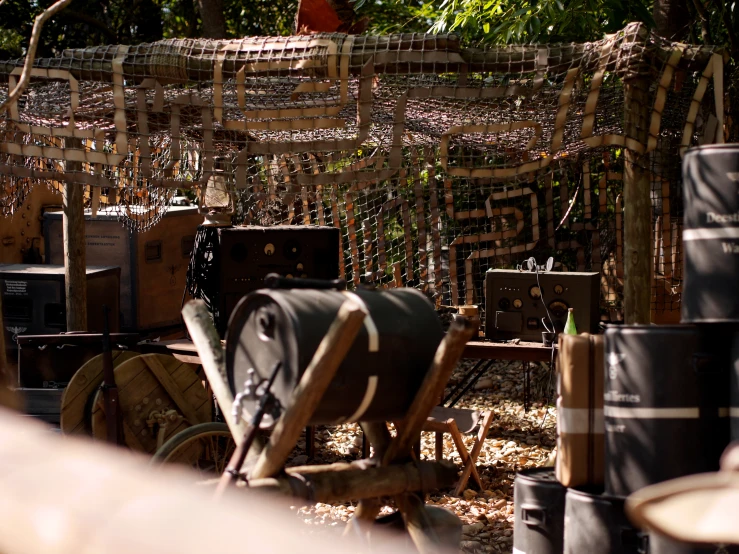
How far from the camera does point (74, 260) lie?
22.8 feet

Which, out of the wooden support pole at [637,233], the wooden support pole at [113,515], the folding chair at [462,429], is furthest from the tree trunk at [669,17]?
the wooden support pole at [113,515]

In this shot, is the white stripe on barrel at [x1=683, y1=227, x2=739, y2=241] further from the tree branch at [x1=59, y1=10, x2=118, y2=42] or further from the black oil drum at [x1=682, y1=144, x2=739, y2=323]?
the tree branch at [x1=59, y1=10, x2=118, y2=42]

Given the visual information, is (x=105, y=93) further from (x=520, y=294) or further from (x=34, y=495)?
(x=34, y=495)

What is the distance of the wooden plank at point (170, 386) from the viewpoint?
19.3ft

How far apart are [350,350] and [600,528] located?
4.27 feet

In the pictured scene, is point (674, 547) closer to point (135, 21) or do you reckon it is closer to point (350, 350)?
point (350, 350)

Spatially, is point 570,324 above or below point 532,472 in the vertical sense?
above

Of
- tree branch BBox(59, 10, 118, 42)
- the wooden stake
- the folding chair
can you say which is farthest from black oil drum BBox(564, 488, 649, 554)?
tree branch BBox(59, 10, 118, 42)

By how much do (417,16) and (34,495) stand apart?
1030 centimetres

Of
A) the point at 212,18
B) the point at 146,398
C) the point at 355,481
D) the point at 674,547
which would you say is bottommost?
the point at 146,398

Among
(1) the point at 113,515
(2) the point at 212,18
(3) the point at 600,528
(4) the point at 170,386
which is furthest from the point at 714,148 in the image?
(2) the point at 212,18

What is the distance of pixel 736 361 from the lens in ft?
12.1

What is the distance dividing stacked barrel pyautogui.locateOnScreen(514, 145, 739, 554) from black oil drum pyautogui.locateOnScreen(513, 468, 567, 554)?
386mm

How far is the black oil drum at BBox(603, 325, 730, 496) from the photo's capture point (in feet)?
12.3
